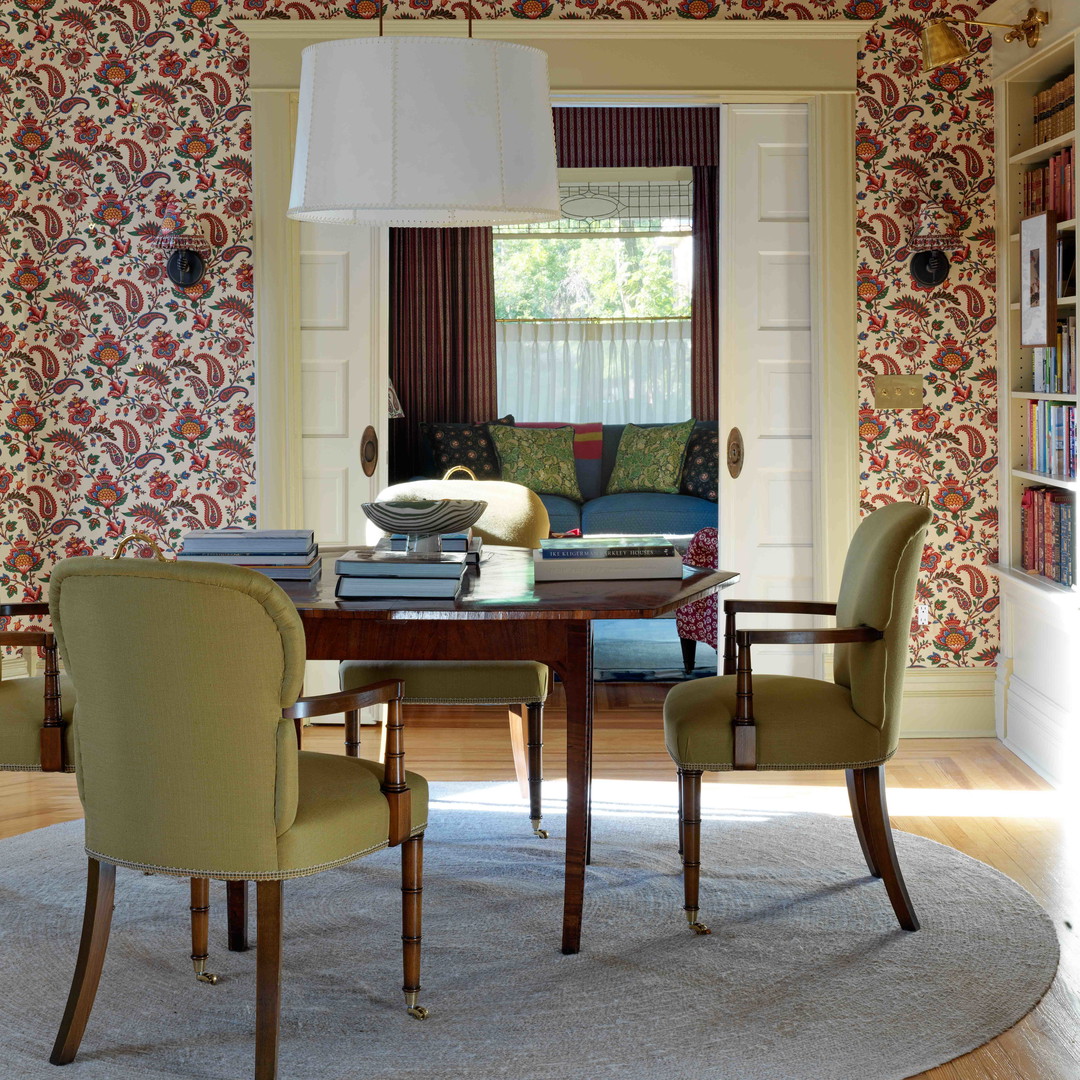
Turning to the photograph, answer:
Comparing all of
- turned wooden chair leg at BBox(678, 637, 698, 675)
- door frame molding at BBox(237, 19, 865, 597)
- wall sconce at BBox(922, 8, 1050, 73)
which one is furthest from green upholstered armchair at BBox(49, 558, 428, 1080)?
turned wooden chair leg at BBox(678, 637, 698, 675)

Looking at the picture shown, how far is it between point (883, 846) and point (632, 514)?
463 centimetres

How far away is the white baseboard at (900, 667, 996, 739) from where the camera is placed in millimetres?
4664

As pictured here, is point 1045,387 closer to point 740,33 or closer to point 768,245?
point 768,245

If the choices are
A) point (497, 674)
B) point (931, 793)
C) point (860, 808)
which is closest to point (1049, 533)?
point (931, 793)

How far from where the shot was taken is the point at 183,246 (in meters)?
4.50

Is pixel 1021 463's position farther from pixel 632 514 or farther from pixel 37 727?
pixel 37 727

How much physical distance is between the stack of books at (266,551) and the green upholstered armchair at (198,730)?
28.1 inches

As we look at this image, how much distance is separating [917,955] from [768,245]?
9.10 feet

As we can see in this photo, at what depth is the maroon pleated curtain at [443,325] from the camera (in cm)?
831

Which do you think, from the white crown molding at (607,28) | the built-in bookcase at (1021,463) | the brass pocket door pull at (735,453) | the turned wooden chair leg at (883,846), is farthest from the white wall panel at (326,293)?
the turned wooden chair leg at (883,846)

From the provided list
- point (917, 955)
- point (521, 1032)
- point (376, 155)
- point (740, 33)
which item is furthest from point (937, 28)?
point (521, 1032)

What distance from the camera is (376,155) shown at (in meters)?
2.44

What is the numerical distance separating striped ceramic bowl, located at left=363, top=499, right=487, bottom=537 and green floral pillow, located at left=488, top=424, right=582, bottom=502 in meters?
4.62

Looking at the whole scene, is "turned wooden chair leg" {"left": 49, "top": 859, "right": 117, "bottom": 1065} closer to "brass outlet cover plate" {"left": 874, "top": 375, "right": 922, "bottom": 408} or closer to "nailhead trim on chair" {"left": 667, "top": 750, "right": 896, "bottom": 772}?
"nailhead trim on chair" {"left": 667, "top": 750, "right": 896, "bottom": 772}
